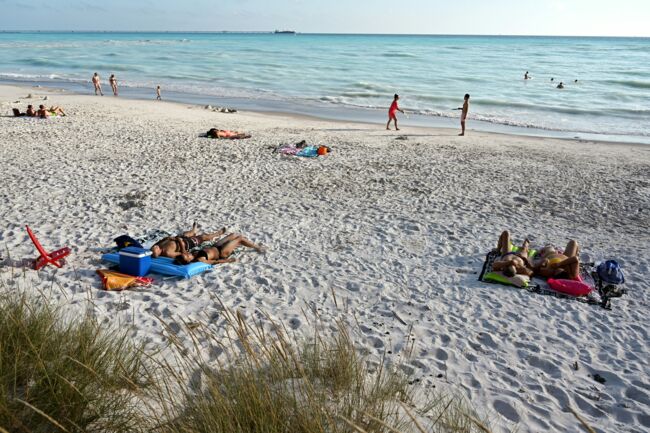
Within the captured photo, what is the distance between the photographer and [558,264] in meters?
6.21

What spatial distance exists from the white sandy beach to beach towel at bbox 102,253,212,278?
150 millimetres

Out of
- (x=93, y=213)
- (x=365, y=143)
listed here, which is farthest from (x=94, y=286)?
(x=365, y=143)

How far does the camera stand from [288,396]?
2.72 meters

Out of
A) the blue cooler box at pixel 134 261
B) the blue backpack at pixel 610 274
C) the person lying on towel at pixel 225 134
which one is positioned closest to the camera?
the blue cooler box at pixel 134 261

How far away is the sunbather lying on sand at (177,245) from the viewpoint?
6.24 metres

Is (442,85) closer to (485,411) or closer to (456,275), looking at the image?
(456,275)

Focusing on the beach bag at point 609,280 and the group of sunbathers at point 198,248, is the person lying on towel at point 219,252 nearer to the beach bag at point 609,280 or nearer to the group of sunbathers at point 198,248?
the group of sunbathers at point 198,248

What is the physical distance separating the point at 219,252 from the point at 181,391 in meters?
3.62

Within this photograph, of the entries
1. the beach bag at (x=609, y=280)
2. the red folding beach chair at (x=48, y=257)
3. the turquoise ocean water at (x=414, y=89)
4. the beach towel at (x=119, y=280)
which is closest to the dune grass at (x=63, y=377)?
the beach towel at (x=119, y=280)

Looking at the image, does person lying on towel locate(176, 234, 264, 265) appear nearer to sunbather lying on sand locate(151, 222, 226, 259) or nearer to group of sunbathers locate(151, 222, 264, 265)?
group of sunbathers locate(151, 222, 264, 265)

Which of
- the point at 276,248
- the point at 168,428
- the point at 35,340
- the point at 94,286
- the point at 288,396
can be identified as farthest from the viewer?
the point at 276,248

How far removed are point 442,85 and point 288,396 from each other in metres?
31.9

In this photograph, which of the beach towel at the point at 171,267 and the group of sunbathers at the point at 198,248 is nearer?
the beach towel at the point at 171,267

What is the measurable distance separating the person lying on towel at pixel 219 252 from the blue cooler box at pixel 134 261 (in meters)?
0.43
